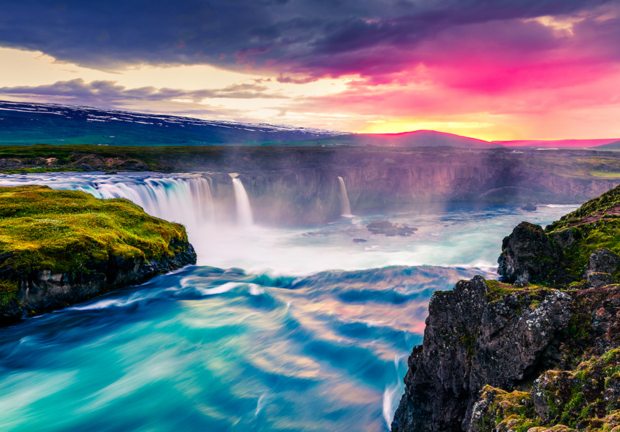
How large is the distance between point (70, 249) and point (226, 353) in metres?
9.01

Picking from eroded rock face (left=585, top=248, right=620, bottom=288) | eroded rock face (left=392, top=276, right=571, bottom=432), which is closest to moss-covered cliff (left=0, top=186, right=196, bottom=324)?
eroded rock face (left=392, top=276, right=571, bottom=432)

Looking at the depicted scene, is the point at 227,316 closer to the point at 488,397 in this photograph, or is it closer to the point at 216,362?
the point at 216,362

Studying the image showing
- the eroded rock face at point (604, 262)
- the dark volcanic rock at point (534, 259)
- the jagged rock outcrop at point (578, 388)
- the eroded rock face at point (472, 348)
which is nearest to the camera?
the jagged rock outcrop at point (578, 388)

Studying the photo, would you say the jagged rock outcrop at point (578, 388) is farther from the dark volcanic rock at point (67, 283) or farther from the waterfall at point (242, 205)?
the waterfall at point (242, 205)

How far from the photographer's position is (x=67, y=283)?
50.0ft

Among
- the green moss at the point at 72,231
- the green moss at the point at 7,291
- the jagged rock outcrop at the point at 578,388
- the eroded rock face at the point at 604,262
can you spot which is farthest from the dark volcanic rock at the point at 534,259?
the green moss at the point at 7,291

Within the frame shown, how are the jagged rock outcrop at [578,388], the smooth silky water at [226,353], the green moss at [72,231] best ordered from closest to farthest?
the jagged rock outcrop at [578,388] < the smooth silky water at [226,353] < the green moss at [72,231]

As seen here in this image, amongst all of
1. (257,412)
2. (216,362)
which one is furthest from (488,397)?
(216,362)

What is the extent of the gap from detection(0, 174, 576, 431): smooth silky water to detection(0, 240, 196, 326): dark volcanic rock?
0.52m

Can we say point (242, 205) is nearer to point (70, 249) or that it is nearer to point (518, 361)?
point (70, 249)

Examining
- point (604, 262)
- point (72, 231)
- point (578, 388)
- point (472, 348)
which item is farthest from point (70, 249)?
point (604, 262)

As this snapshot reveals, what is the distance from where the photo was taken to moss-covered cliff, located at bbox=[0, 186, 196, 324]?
13.9 metres

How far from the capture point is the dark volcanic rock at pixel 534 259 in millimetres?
12172

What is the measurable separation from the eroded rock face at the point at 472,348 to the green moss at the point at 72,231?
15.6m
